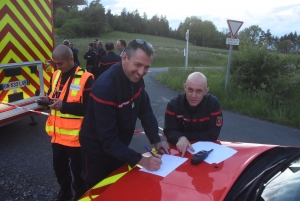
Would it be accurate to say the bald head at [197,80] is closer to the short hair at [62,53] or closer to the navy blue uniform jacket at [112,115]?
the navy blue uniform jacket at [112,115]

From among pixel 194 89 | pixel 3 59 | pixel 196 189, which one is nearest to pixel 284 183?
pixel 196 189

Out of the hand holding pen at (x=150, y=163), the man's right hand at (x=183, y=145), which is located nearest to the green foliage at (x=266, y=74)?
the man's right hand at (x=183, y=145)

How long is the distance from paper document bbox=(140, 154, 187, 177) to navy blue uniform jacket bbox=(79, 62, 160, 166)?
0.17 m

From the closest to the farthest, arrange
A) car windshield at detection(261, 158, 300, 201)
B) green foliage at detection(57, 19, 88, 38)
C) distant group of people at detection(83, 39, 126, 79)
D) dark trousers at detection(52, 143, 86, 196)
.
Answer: car windshield at detection(261, 158, 300, 201) < dark trousers at detection(52, 143, 86, 196) < distant group of people at detection(83, 39, 126, 79) < green foliage at detection(57, 19, 88, 38)

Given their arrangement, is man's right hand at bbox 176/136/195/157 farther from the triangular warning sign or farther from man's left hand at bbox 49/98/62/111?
the triangular warning sign

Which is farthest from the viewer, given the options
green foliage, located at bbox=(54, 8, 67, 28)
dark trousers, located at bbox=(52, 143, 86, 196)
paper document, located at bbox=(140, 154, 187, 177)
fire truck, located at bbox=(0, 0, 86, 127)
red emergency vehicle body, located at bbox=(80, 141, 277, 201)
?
green foliage, located at bbox=(54, 8, 67, 28)

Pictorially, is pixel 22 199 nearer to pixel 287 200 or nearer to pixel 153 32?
pixel 287 200

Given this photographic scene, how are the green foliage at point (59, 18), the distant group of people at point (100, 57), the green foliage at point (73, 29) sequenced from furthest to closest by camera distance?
1. the green foliage at point (59, 18)
2. the green foliage at point (73, 29)
3. the distant group of people at point (100, 57)

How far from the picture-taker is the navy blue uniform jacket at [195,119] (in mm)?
2652

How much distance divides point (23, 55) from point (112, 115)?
3.52 m

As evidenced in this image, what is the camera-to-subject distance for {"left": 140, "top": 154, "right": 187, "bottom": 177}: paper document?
1861mm

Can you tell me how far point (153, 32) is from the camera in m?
98.1

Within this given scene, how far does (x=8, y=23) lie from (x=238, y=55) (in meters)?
7.20

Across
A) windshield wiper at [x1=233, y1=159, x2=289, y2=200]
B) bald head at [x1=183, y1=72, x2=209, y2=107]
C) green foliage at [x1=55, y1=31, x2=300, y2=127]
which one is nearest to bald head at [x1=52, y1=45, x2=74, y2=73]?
bald head at [x1=183, y1=72, x2=209, y2=107]
